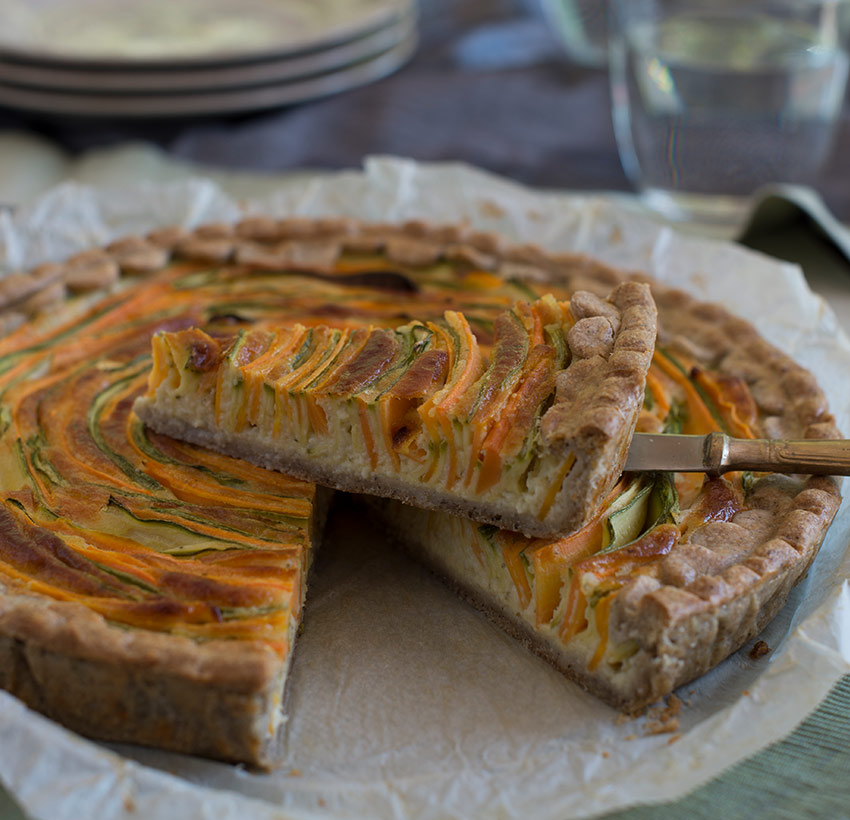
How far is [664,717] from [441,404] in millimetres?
1001

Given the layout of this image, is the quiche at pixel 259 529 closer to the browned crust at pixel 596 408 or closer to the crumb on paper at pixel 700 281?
the browned crust at pixel 596 408

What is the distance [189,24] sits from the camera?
6.29 metres

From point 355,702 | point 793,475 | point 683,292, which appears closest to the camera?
point 355,702

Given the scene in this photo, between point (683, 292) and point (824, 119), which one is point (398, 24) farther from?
point (683, 292)

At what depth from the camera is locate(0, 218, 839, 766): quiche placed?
2527 millimetres

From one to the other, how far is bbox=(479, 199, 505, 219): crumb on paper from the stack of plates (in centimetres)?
137

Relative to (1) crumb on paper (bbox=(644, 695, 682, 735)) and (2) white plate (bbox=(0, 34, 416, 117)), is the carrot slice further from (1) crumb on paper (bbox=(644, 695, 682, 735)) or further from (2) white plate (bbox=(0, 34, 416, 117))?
(2) white plate (bbox=(0, 34, 416, 117))

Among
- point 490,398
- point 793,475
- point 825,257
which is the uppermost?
point 490,398

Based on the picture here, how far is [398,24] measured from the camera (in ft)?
19.6

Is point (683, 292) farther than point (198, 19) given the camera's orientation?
No

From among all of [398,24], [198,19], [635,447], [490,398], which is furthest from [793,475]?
[198,19]

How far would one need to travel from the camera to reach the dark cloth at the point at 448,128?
5.94 meters

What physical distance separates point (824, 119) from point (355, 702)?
12.4ft

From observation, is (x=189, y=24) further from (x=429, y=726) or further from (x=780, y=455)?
(x=429, y=726)
